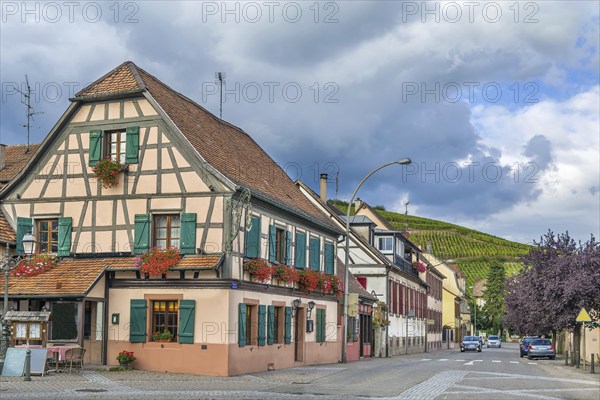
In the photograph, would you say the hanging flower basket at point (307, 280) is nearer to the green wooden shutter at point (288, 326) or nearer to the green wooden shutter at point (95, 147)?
the green wooden shutter at point (288, 326)

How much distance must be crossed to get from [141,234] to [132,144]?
305 cm

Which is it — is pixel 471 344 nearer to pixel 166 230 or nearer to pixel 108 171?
pixel 166 230

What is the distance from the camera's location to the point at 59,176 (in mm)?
28594

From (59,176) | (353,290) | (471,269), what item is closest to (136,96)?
(59,176)

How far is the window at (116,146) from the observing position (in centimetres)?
2794

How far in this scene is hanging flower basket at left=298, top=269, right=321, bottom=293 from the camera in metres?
31.8

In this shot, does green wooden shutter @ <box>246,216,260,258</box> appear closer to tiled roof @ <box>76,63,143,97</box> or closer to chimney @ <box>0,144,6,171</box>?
tiled roof @ <box>76,63,143,97</box>

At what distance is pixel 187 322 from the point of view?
25.8 metres

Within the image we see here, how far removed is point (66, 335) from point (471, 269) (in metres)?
123

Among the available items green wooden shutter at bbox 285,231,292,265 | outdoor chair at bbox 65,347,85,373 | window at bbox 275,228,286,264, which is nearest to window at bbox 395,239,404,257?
green wooden shutter at bbox 285,231,292,265

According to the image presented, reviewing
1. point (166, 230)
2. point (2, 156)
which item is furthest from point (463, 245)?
point (166, 230)

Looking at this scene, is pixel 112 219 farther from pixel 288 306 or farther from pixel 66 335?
pixel 288 306

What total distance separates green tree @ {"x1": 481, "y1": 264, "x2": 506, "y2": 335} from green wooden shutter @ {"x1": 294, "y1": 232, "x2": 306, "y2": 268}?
107 meters

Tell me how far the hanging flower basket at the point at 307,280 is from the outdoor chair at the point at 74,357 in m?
9.98
